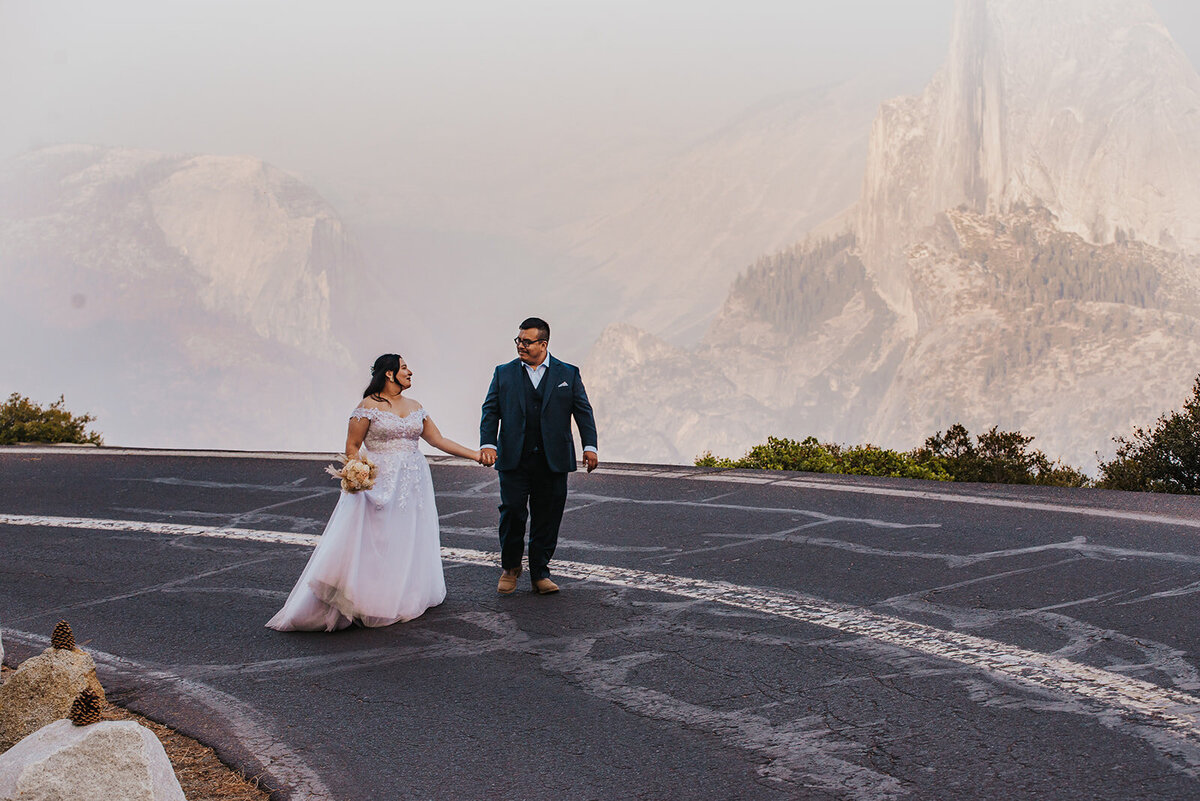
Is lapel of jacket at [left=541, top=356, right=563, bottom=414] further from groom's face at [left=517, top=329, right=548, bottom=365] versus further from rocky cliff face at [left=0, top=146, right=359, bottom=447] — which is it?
rocky cliff face at [left=0, top=146, right=359, bottom=447]

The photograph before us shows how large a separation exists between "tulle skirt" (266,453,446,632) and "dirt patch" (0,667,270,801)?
66.4 inches

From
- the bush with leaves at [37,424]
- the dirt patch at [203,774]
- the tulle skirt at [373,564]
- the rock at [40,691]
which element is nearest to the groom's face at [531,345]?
the tulle skirt at [373,564]

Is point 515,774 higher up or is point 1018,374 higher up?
point 1018,374

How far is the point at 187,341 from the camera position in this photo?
518 feet

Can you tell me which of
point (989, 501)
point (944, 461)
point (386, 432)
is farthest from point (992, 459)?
point (386, 432)

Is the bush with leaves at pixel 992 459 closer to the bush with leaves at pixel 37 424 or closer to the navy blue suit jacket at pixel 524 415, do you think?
the navy blue suit jacket at pixel 524 415

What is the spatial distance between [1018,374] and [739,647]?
14688 cm

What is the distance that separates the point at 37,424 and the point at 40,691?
55.3 feet

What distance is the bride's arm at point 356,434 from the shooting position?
7527mm

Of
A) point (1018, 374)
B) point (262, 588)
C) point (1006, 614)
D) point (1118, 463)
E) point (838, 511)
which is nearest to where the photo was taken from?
point (1006, 614)

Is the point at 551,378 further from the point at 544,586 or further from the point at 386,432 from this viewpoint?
the point at 544,586

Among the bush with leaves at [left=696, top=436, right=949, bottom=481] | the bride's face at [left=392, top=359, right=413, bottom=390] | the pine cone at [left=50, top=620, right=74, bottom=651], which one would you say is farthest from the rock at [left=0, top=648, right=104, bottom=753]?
the bush with leaves at [left=696, top=436, right=949, bottom=481]

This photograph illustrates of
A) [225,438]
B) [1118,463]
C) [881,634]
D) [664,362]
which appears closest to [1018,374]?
[664,362]

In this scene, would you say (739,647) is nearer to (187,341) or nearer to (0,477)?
(0,477)
